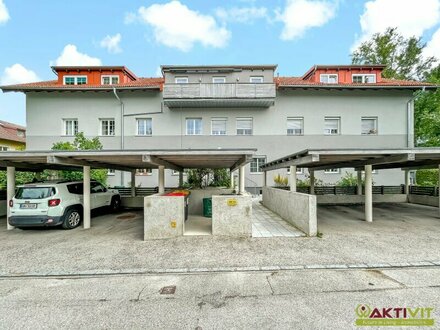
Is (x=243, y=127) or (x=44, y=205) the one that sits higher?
(x=243, y=127)

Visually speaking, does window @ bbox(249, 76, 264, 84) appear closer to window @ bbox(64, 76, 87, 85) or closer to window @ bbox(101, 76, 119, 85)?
window @ bbox(101, 76, 119, 85)

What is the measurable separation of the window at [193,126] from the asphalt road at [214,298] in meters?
14.5

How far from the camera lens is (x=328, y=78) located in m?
18.7

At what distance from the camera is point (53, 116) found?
17797mm

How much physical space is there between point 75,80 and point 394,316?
22916 millimetres

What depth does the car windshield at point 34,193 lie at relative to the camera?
7.26 m

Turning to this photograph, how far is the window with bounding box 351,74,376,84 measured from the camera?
18.6 metres

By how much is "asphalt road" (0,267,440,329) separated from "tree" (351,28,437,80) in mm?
26619

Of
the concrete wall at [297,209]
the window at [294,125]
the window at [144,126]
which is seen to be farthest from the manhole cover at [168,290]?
the window at [294,125]

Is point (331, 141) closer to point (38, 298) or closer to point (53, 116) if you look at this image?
point (38, 298)

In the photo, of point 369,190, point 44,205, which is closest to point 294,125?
point 369,190

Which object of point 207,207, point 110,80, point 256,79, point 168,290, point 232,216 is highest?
point 110,80

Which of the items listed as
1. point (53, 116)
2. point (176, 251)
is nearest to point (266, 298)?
point (176, 251)

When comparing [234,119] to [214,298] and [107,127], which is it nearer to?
[107,127]
